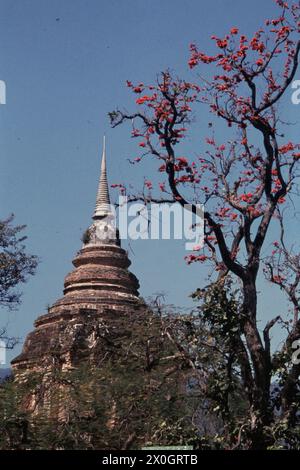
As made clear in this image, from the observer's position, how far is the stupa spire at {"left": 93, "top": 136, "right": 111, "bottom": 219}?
Result: 3197 centimetres

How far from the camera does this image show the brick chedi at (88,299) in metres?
24.2

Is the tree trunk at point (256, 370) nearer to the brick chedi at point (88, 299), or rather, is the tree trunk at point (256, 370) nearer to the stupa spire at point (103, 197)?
the brick chedi at point (88, 299)

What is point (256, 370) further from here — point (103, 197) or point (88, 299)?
point (103, 197)

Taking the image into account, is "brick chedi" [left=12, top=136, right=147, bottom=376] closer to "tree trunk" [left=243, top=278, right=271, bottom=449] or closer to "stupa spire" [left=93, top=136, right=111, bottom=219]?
"stupa spire" [left=93, top=136, right=111, bottom=219]

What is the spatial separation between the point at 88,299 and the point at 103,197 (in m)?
5.71

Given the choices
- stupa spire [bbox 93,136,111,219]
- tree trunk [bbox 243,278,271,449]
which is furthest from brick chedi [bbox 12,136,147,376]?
tree trunk [bbox 243,278,271,449]

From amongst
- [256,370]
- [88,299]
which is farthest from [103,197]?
[256,370]

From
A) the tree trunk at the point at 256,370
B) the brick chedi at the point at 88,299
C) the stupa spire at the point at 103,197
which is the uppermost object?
the stupa spire at the point at 103,197

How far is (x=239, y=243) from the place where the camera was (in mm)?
16484

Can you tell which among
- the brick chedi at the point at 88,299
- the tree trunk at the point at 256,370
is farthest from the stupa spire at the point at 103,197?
the tree trunk at the point at 256,370

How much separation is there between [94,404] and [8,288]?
9.11 m

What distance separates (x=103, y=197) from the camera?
32.9 metres

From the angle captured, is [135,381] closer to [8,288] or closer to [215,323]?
[215,323]
